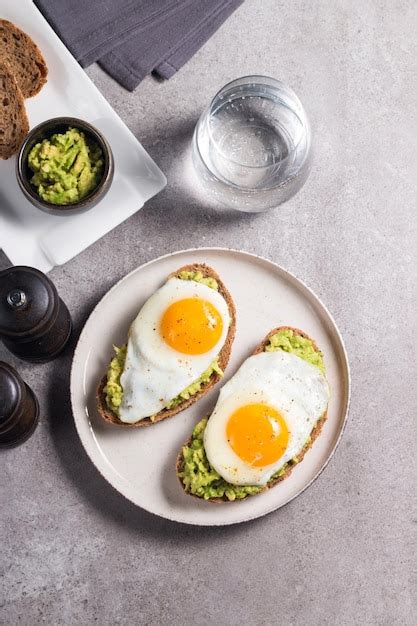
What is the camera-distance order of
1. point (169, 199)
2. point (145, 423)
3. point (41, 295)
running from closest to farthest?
point (41, 295), point (145, 423), point (169, 199)

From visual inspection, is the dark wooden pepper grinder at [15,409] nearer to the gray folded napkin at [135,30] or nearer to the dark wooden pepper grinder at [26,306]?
the dark wooden pepper grinder at [26,306]

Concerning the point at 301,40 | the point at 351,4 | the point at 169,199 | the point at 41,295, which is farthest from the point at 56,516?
the point at 351,4

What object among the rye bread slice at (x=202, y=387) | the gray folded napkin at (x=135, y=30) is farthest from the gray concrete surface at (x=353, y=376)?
the rye bread slice at (x=202, y=387)

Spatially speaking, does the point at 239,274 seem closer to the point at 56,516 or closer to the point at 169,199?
the point at 169,199

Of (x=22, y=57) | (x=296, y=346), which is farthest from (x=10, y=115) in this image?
(x=296, y=346)

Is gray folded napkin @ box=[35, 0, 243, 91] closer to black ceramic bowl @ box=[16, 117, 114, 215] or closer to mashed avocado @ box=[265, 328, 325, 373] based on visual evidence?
black ceramic bowl @ box=[16, 117, 114, 215]

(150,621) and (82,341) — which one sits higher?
(82,341)

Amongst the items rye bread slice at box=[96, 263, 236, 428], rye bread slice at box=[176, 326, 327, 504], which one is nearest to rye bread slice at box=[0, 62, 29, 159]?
rye bread slice at box=[96, 263, 236, 428]

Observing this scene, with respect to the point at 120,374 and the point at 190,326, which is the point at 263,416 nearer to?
the point at 190,326
